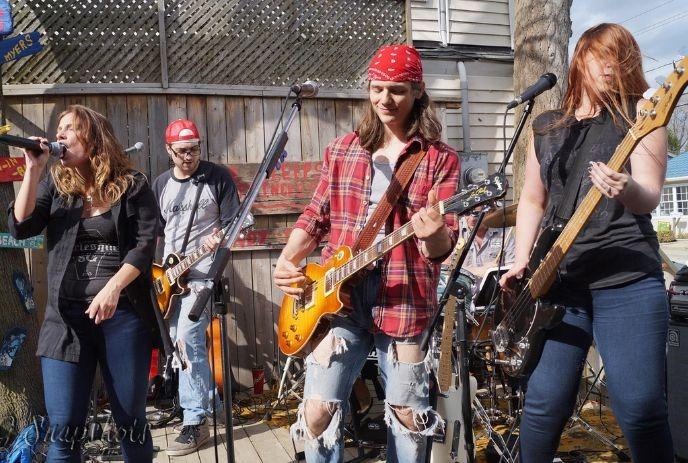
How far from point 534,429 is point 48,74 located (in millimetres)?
4789

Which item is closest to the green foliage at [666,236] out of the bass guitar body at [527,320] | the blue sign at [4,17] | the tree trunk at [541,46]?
the tree trunk at [541,46]

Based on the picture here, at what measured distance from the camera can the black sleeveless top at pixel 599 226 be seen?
2.07 metres

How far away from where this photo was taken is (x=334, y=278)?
229cm

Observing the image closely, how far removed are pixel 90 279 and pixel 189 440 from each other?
1.95 m

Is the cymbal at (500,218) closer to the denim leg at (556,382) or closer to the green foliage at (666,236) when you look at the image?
the denim leg at (556,382)

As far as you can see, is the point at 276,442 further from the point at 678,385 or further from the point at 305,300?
the point at 678,385

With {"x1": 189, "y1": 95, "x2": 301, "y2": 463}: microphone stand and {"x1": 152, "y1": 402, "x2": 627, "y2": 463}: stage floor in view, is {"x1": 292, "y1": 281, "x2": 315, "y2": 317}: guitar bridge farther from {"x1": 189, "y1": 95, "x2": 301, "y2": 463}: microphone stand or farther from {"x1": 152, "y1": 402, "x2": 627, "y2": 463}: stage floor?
{"x1": 152, "y1": 402, "x2": 627, "y2": 463}: stage floor

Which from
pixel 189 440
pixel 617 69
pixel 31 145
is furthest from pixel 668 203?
pixel 31 145

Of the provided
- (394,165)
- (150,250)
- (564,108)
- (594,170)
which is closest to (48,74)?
(150,250)

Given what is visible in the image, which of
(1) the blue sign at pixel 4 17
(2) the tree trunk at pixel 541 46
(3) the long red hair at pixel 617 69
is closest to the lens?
(3) the long red hair at pixel 617 69

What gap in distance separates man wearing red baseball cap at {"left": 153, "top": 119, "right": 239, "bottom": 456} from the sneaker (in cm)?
2

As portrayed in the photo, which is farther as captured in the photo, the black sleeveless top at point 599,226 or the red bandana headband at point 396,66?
the red bandana headband at point 396,66

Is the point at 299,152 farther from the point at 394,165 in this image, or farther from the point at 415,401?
the point at 415,401

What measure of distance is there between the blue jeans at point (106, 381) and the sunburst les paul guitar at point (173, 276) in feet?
5.34
